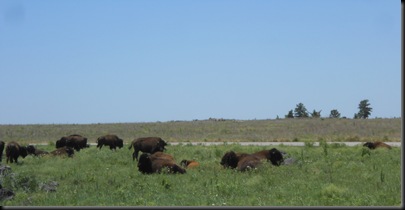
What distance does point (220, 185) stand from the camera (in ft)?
48.0

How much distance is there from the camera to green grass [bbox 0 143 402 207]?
12492 mm

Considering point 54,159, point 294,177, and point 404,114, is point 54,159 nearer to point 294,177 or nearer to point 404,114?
point 294,177

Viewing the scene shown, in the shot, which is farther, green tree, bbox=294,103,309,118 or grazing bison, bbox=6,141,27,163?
green tree, bbox=294,103,309,118

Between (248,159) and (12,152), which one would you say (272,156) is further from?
(12,152)

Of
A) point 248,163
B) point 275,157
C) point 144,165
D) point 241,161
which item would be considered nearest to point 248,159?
point 241,161

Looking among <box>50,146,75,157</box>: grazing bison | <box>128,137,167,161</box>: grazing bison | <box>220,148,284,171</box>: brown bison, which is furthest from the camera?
<box>128,137,167,161</box>: grazing bison

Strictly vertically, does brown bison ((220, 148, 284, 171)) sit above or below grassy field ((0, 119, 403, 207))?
above

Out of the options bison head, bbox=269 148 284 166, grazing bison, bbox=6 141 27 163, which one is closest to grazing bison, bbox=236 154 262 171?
bison head, bbox=269 148 284 166

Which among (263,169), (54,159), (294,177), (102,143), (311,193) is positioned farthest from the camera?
(102,143)

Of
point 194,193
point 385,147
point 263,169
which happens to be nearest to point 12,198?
point 194,193

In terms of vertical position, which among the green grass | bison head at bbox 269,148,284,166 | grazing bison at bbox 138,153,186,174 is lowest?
the green grass

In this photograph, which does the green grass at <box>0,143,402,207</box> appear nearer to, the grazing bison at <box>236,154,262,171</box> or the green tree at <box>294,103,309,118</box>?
the grazing bison at <box>236,154,262,171</box>

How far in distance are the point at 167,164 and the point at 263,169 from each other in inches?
123

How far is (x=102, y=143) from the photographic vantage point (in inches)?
1395
